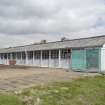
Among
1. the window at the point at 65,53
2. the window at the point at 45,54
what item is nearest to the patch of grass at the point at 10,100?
the window at the point at 65,53

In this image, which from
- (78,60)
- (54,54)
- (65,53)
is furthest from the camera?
(54,54)

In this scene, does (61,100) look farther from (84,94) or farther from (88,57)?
(88,57)

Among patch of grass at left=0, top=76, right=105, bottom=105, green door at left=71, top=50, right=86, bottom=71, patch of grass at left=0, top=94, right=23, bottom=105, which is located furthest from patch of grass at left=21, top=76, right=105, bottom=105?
green door at left=71, top=50, right=86, bottom=71

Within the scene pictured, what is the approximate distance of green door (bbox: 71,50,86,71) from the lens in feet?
79.4

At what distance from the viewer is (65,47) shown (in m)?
29.4

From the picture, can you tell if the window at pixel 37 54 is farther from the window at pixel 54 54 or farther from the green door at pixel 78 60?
the green door at pixel 78 60

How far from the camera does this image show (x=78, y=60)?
2497 centimetres

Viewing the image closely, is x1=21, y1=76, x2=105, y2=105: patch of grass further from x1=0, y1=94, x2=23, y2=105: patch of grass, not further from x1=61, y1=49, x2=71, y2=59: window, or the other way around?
x1=61, y1=49, x2=71, y2=59: window

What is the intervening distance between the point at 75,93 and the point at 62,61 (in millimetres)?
19530

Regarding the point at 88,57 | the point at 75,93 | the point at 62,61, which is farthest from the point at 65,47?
the point at 75,93

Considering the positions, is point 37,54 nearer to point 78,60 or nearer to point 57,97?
point 78,60

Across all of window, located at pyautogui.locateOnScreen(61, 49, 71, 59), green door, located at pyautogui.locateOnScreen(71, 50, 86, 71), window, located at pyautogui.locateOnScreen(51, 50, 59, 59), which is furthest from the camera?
window, located at pyautogui.locateOnScreen(51, 50, 59, 59)

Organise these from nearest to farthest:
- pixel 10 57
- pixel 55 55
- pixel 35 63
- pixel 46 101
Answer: pixel 46 101 < pixel 55 55 < pixel 35 63 < pixel 10 57

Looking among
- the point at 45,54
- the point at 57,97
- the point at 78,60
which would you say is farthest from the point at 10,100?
the point at 45,54
